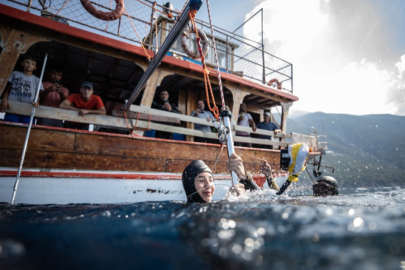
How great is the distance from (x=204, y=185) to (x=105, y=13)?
4674 millimetres

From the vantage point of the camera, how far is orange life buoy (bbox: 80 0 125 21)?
13.9ft

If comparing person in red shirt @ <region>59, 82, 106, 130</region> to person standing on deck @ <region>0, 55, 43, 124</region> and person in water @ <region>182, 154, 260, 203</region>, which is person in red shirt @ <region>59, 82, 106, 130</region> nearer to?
person standing on deck @ <region>0, 55, 43, 124</region>

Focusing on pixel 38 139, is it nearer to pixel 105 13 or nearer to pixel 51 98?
pixel 51 98

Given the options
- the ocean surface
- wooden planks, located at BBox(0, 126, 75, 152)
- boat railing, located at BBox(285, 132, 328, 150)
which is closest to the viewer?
the ocean surface

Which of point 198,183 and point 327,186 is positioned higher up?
point 198,183

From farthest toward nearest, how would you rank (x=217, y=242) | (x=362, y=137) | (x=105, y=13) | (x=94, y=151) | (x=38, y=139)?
A: (x=362, y=137) < (x=105, y=13) < (x=94, y=151) < (x=38, y=139) < (x=217, y=242)

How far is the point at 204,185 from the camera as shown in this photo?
7.36 ft

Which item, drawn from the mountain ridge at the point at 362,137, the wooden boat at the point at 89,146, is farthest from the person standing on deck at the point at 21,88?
the mountain ridge at the point at 362,137

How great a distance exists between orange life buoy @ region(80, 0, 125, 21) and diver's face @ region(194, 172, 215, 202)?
14.6ft

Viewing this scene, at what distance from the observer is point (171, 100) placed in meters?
8.19

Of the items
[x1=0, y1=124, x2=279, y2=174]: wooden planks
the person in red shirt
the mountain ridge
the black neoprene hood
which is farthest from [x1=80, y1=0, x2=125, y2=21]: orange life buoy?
the mountain ridge

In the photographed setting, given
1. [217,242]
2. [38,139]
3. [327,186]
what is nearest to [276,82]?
[327,186]

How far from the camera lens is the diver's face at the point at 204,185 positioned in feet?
7.24

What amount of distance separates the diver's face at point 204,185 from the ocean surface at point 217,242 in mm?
960
